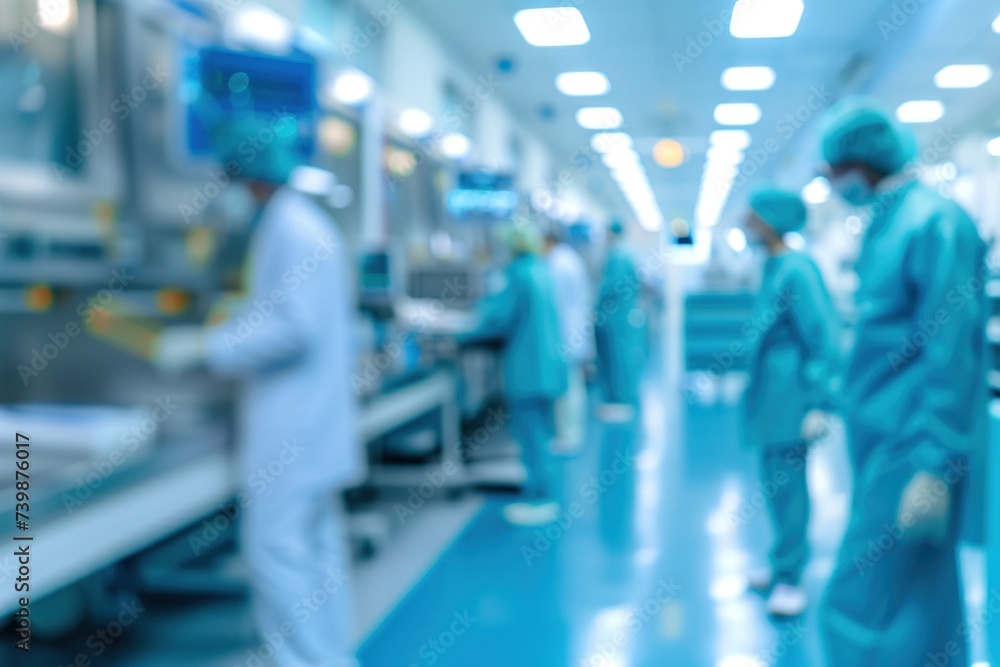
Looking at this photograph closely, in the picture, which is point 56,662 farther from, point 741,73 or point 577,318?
point 741,73

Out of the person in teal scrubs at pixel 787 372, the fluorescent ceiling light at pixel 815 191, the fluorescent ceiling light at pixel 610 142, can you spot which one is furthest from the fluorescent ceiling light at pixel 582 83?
the fluorescent ceiling light at pixel 815 191

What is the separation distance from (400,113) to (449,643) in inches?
131

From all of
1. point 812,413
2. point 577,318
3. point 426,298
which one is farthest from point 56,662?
point 577,318

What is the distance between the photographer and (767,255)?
2711 millimetres

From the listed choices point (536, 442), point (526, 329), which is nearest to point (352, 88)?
point (526, 329)

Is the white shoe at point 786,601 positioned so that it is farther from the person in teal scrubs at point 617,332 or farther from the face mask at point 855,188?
the person in teal scrubs at point 617,332

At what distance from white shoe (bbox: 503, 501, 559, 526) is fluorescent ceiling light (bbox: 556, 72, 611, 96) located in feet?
13.0

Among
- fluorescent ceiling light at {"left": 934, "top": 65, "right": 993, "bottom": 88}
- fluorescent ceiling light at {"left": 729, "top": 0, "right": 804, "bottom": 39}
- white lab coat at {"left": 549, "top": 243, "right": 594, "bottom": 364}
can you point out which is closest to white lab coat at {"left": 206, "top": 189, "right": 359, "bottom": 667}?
fluorescent ceiling light at {"left": 729, "top": 0, "right": 804, "bottom": 39}

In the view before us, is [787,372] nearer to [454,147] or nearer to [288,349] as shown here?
[288,349]

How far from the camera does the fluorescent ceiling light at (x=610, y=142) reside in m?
9.34

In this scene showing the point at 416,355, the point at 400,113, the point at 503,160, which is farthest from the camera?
the point at 503,160

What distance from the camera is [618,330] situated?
6.21 m

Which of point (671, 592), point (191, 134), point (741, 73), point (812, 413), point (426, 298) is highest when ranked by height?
point (741, 73)

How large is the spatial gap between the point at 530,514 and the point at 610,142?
7.04 meters
